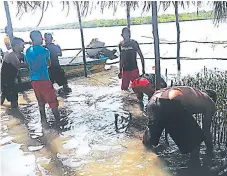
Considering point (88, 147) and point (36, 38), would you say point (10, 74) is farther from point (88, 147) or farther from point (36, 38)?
point (88, 147)

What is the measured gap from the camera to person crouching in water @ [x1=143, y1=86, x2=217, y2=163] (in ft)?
12.8

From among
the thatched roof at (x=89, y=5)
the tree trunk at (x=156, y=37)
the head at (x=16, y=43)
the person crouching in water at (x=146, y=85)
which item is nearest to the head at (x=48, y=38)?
the thatched roof at (x=89, y=5)

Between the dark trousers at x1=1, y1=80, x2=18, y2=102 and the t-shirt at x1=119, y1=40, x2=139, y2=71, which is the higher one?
the t-shirt at x1=119, y1=40, x2=139, y2=71

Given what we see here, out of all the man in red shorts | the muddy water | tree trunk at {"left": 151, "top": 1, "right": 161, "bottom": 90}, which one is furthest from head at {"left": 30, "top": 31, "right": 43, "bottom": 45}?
tree trunk at {"left": 151, "top": 1, "right": 161, "bottom": 90}

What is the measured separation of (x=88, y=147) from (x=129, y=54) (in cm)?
296

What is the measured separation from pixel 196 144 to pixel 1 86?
15.0ft

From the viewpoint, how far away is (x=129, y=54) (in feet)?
23.7

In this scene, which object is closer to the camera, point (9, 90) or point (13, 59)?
point (13, 59)

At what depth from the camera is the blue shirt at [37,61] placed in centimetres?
560

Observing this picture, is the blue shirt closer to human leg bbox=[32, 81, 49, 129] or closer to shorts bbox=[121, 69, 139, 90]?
human leg bbox=[32, 81, 49, 129]

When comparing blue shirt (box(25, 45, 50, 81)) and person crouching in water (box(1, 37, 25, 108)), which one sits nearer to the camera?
blue shirt (box(25, 45, 50, 81))

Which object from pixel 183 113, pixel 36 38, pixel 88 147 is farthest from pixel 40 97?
pixel 183 113

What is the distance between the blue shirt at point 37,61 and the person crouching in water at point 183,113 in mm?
2297

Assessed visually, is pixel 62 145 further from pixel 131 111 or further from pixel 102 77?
pixel 102 77
